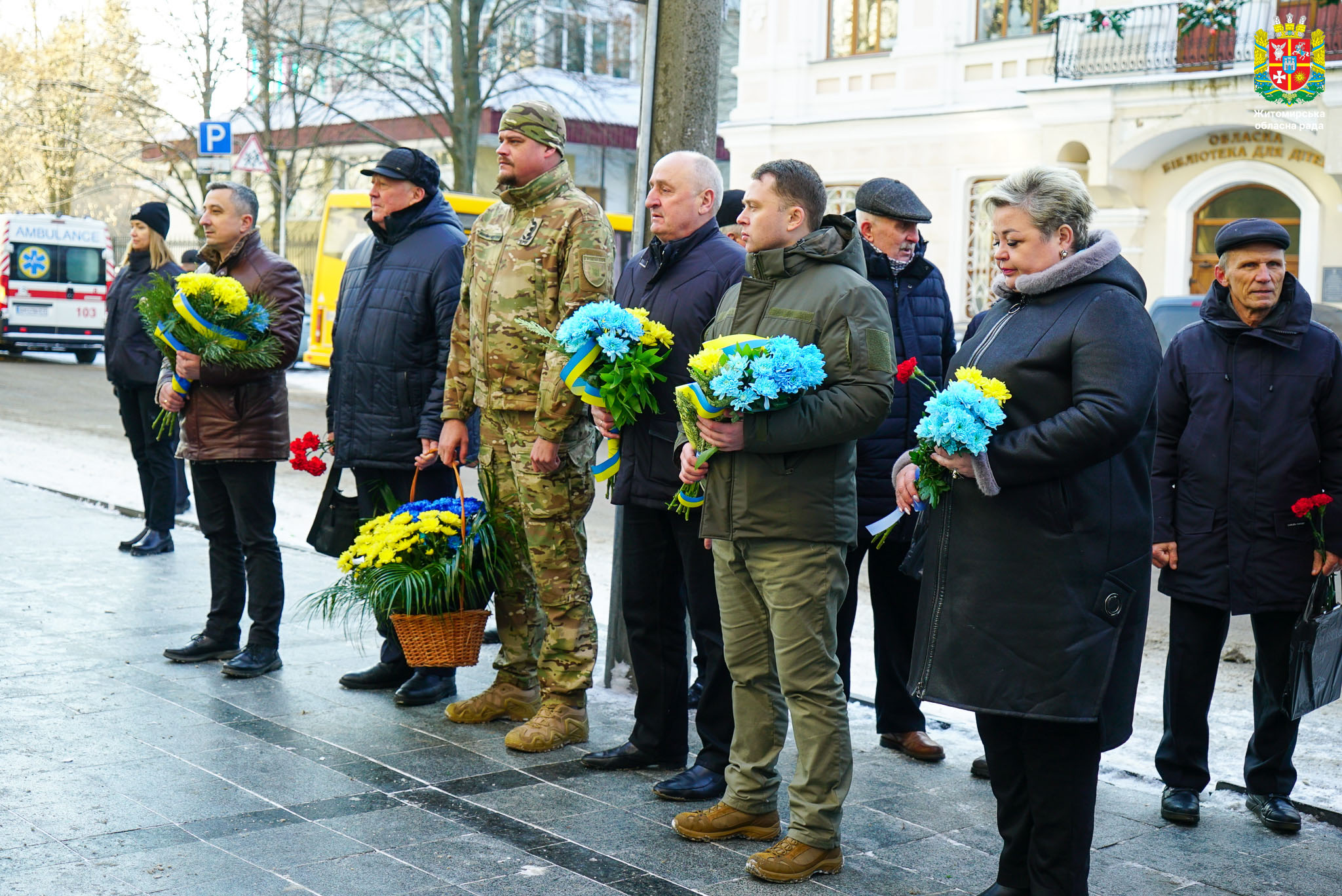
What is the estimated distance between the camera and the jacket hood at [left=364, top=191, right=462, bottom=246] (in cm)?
623

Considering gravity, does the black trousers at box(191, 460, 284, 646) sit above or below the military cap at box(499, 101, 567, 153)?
below

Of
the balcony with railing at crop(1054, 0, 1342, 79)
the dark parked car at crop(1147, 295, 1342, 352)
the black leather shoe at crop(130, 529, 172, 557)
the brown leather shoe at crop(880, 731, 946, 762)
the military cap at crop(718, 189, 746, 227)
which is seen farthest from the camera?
the balcony with railing at crop(1054, 0, 1342, 79)

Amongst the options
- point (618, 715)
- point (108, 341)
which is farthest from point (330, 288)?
point (618, 715)

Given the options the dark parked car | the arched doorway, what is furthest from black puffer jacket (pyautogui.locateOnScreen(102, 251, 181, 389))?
the arched doorway

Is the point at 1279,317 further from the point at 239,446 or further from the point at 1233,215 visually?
the point at 1233,215

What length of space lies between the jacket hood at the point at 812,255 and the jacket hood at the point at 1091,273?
0.73 metres

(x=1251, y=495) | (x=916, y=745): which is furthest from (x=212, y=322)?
(x=1251, y=495)

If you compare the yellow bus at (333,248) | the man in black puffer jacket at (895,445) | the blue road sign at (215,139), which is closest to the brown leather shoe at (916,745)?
the man in black puffer jacket at (895,445)

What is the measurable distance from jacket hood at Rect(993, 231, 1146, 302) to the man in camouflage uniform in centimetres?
198

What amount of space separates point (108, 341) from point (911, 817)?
7.46 meters

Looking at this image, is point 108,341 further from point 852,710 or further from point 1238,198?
point 1238,198

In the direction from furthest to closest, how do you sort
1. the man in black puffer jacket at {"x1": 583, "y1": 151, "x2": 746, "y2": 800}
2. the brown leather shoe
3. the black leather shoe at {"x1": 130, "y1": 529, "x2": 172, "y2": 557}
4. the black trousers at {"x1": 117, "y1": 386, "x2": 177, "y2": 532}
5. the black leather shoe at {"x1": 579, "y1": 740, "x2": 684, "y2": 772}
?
the black trousers at {"x1": 117, "y1": 386, "x2": 177, "y2": 532}, the black leather shoe at {"x1": 130, "y1": 529, "x2": 172, "y2": 557}, the brown leather shoe, the black leather shoe at {"x1": 579, "y1": 740, "x2": 684, "y2": 772}, the man in black puffer jacket at {"x1": 583, "y1": 151, "x2": 746, "y2": 800}

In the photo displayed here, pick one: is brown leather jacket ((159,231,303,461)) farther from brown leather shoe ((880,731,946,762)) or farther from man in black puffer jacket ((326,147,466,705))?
A: brown leather shoe ((880,731,946,762))

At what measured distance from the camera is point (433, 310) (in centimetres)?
612
